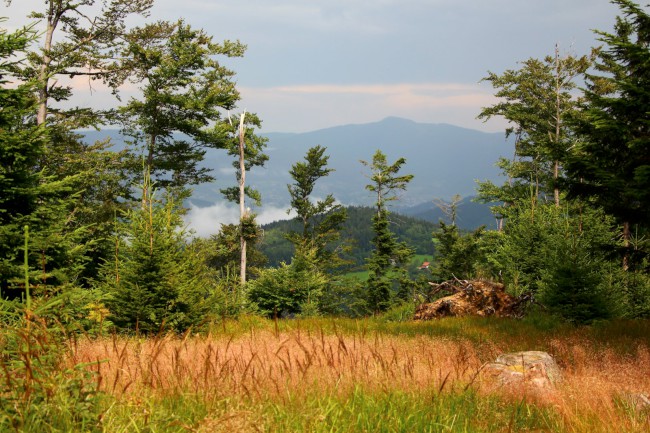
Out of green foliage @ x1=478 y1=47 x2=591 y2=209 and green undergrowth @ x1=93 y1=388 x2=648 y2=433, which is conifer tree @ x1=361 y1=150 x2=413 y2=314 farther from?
green undergrowth @ x1=93 y1=388 x2=648 y2=433

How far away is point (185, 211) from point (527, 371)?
8205 mm

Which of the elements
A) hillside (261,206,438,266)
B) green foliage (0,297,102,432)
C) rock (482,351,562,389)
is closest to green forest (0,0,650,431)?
green foliage (0,297,102,432)

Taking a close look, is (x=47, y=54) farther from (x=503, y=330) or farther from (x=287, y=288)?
(x=503, y=330)

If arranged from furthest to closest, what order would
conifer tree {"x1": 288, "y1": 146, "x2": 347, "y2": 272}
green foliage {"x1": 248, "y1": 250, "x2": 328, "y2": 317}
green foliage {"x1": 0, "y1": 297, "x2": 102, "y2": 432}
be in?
conifer tree {"x1": 288, "y1": 146, "x2": 347, "y2": 272} < green foliage {"x1": 248, "y1": 250, "x2": 328, "y2": 317} < green foliage {"x1": 0, "y1": 297, "x2": 102, "y2": 432}

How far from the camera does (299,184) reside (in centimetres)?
4431

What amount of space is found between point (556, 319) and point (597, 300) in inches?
44.6

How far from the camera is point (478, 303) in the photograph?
46.3 ft

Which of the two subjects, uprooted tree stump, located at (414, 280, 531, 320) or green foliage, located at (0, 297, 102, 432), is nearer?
green foliage, located at (0, 297, 102, 432)

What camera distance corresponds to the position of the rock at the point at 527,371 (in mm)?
5660

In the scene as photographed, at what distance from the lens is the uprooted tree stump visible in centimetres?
1377

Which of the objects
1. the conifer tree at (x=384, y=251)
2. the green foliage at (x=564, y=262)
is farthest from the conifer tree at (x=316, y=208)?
the green foliage at (x=564, y=262)

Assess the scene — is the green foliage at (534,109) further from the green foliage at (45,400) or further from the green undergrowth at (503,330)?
the green foliage at (45,400)

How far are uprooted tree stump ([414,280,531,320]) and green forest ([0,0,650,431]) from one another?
2.27 feet

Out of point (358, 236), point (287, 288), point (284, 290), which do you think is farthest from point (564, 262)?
point (358, 236)
